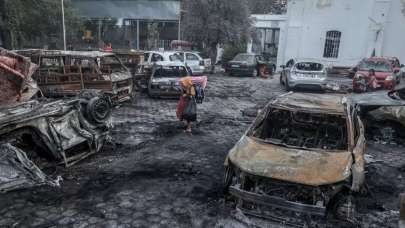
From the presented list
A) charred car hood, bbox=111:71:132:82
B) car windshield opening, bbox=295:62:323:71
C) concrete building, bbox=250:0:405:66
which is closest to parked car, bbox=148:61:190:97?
charred car hood, bbox=111:71:132:82

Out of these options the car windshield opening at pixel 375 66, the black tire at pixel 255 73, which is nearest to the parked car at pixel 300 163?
the car windshield opening at pixel 375 66

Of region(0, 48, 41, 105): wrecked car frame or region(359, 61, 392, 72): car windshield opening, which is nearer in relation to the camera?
region(0, 48, 41, 105): wrecked car frame

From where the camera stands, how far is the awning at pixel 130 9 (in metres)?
32.3

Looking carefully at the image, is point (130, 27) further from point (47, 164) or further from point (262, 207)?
point (262, 207)

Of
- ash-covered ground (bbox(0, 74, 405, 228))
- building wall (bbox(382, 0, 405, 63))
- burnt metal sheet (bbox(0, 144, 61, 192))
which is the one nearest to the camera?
ash-covered ground (bbox(0, 74, 405, 228))

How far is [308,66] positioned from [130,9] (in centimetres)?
2086

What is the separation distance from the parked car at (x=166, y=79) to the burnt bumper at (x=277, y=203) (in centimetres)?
916

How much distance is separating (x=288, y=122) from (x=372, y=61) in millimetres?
13468

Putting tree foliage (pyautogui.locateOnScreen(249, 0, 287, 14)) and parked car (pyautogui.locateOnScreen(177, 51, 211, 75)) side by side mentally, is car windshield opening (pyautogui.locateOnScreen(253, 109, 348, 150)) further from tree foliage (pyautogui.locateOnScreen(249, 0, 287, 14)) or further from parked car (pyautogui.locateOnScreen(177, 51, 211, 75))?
tree foliage (pyautogui.locateOnScreen(249, 0, 287, 14))

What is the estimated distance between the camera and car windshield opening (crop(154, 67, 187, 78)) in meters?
14.1

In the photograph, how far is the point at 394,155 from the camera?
8195 millimetres

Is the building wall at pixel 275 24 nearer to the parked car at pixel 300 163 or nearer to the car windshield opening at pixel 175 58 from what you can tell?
the car windshield opening at pixel 175 58

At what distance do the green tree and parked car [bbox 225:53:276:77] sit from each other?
148cm

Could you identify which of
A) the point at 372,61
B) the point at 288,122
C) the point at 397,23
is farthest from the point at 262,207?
the point at 397,23
